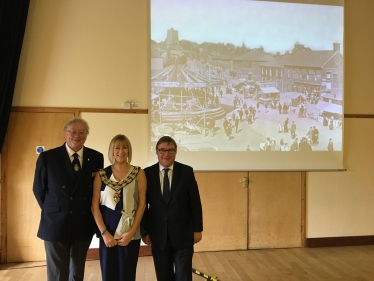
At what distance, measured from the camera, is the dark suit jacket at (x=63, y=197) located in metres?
2.22

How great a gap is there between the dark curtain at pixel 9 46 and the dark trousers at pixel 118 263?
7.90 ft

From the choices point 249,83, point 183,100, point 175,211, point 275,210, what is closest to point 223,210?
point 275,210

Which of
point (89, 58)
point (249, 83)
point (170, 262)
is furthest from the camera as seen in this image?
point (249, 83)

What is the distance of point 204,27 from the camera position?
421cm

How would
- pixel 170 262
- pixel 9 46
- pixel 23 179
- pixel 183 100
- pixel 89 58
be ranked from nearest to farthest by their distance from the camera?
1. pixel 170 262
2. pixel 9 46
3. pixel 23 179
4. pixel 89 58
5. pixel 183 100

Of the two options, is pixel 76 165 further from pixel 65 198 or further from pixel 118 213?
pixel 118 213

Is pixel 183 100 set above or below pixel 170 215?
above

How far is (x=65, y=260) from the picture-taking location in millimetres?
2299

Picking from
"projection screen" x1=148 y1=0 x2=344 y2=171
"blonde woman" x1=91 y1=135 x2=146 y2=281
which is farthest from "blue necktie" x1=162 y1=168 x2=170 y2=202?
"projection screen" x1=148 y1=0 x2=344 y2=171

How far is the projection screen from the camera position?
4.15m

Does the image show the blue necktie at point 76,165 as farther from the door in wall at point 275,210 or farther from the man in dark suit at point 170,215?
the door in wall at point 275,210

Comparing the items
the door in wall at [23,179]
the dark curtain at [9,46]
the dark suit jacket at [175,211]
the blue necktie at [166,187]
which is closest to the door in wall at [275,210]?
the dark suit jacket at [175,211]

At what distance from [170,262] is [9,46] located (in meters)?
3.14

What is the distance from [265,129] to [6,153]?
11.0ft
